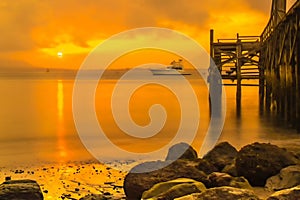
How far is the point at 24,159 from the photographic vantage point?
14695mm

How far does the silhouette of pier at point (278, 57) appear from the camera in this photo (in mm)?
16938

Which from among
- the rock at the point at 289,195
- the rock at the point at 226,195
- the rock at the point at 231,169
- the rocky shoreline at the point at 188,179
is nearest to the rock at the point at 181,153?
the rocky shoreline at the point at 188,179

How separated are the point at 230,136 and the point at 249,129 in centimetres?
243

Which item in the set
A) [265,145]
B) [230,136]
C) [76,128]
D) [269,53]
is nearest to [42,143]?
[76,128]

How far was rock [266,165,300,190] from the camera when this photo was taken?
27.0ft

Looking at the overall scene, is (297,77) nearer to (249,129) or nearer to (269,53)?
(249,129)

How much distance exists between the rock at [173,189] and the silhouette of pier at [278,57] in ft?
31.0

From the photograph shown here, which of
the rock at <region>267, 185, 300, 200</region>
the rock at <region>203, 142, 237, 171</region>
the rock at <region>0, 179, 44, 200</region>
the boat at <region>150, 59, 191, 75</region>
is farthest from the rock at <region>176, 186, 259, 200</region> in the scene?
the boat at <region>150, 59, 191, 75</region>

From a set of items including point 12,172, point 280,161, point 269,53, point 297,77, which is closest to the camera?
point 280,161

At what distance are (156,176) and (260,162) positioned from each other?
78.5 inches

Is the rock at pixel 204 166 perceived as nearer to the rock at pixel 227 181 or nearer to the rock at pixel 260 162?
the rock at pixel 260 162

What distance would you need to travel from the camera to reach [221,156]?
10.9 m

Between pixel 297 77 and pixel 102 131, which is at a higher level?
pixel 297 77

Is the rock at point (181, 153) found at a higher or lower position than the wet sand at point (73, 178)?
higher
